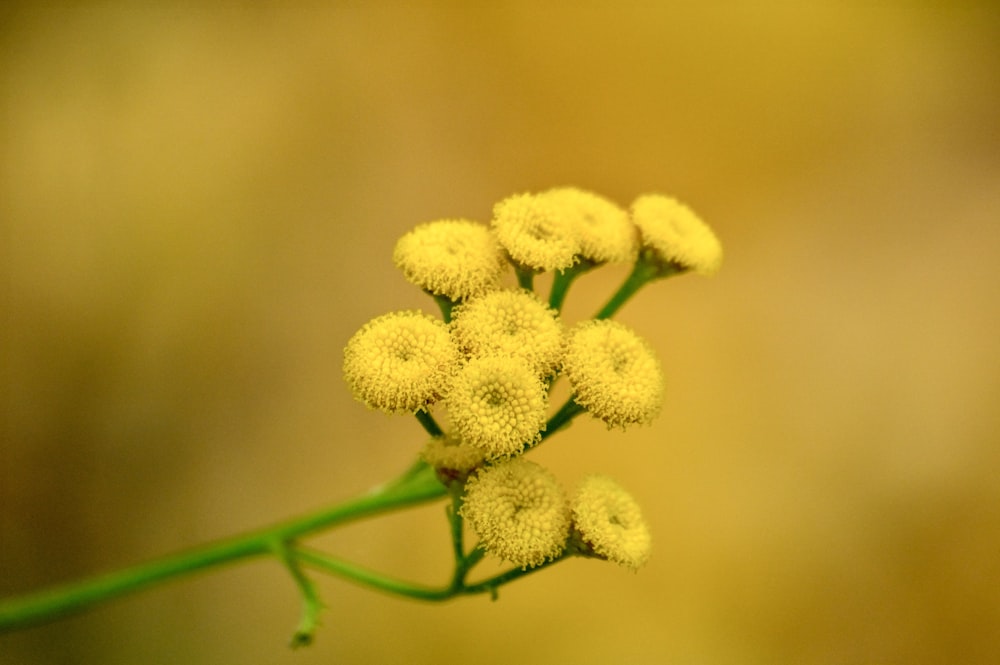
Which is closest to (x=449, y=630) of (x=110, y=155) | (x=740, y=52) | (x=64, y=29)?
(x=110, y=155)

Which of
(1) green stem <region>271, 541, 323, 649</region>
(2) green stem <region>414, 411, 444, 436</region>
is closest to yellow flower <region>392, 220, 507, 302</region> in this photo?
(2) green stem <region>414, 411, 444, 436</region>

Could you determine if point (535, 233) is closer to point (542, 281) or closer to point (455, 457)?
point (455, 457)

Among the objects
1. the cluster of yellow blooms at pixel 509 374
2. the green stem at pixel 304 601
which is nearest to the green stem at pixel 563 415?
the cluster of yellow blooms at pixel 509 374

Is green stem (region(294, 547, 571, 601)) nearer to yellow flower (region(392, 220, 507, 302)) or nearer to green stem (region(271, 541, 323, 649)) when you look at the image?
green stem (region(271, 541, 323, 649))

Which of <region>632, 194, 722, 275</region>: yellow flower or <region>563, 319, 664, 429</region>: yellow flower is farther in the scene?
<region>632, 194, 722, 275</region>: yellow flower

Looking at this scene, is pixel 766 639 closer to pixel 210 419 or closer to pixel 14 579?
pixel 210 419

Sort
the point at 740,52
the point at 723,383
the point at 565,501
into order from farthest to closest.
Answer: the point at 740,52 < the point at 723,383 < the point at 565,501
